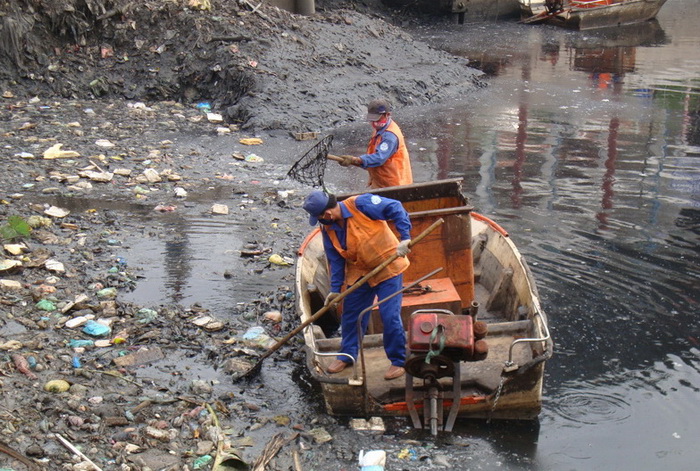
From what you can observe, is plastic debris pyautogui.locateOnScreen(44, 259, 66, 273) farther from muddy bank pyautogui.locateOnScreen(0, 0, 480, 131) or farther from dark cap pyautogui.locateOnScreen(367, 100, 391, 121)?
muddy bank pyautogui.locateOnScreen(0, 0, 480, 131)

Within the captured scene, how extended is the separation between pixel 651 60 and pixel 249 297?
18476 mm

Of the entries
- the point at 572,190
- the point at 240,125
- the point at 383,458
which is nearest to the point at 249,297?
the point at 383,458

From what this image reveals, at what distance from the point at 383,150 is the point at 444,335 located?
294 cm

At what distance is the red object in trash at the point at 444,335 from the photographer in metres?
5.26

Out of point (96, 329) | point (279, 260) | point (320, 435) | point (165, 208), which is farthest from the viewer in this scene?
point (165, 208)

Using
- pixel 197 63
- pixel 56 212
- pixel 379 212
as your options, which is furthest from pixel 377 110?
pixel 197 63

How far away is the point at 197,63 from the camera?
15.5 m

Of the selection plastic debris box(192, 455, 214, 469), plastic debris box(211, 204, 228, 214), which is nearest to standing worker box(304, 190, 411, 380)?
plastic debris box(192, 455, 214, 469)

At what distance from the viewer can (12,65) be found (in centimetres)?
1487

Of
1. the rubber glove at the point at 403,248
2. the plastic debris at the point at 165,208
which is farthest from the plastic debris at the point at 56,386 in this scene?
the plastic debris at the point at 165,208

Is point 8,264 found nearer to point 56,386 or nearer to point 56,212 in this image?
point 56,212

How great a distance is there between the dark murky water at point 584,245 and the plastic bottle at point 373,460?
9cm

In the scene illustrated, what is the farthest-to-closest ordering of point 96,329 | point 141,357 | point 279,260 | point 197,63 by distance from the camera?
1. point 197,63
2. point 279,260
3. point 96,329
4. point 141,357

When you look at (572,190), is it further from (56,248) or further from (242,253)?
(56,248)
